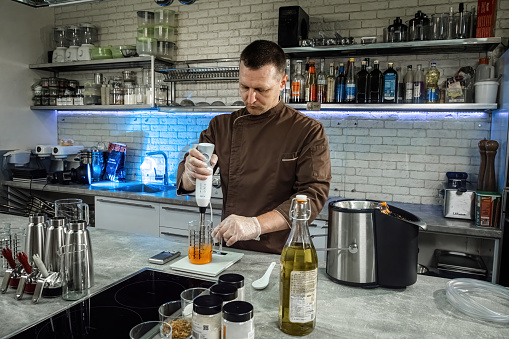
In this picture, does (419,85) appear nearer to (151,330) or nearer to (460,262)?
(460,262)

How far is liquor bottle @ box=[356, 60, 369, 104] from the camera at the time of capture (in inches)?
140

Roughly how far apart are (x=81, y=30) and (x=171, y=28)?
4.52 ft

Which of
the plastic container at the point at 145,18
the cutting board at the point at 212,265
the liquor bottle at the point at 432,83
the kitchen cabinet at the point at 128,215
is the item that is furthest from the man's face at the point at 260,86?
the plastic container at the point at 145,18

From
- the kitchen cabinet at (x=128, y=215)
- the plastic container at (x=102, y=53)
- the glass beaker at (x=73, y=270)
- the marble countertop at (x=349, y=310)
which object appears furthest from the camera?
the plastic container at (x=102, y=53)

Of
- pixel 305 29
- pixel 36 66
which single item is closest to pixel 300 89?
pixel 305 29

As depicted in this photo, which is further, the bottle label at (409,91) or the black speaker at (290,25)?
the black speaker at (290,25)

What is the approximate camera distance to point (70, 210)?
5.65 feet

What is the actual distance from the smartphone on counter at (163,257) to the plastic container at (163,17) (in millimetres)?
3458

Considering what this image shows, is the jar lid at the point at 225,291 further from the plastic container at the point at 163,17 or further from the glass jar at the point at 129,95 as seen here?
the plastic container at the point at 163,17

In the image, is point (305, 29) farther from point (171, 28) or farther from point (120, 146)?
point (120, 146)

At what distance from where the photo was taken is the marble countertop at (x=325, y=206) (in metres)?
2.93

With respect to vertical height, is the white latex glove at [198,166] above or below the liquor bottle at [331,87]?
below

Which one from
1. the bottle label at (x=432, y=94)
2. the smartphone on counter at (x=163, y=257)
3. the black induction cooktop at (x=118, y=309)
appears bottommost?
the black induction cooktop at (x=118, y=309)

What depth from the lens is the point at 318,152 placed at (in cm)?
206
